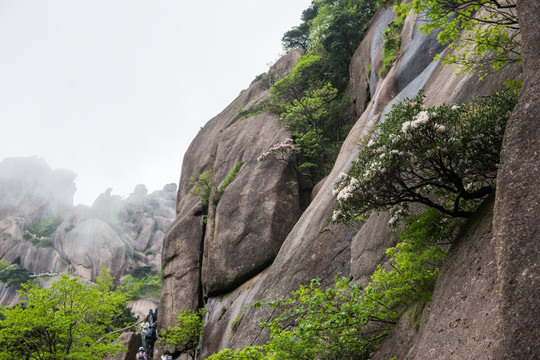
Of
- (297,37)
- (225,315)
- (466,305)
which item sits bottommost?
(225,315)

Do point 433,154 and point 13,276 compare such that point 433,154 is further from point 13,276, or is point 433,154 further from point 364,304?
point 13,276

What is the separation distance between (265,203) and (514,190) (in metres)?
14.4

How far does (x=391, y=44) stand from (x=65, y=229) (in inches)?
2370

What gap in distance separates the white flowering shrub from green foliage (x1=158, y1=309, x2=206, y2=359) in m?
14.7

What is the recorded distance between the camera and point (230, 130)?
24094mm

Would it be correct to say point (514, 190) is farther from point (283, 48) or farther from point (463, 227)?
point (283, 48)

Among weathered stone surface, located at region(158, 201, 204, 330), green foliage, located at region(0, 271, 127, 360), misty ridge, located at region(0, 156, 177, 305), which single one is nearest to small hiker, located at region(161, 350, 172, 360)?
weathered stone surface, located at region(158, 201, 204, 330)

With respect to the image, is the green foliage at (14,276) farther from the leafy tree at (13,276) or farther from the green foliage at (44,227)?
the green foliage at (44,227)

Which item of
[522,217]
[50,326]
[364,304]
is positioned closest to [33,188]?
[50,326]

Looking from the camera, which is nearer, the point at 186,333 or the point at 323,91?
the point at 186,333

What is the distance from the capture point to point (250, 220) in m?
16.9

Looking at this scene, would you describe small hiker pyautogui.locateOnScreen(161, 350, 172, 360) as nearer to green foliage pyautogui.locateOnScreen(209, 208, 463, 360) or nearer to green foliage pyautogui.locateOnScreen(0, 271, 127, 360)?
green foliage pyautogui.locateOnScreen(0, 271, 127, 360)

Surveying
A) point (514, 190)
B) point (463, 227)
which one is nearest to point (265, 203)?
point (463, 227)

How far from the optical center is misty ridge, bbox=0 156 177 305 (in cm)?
Answer: 5159
